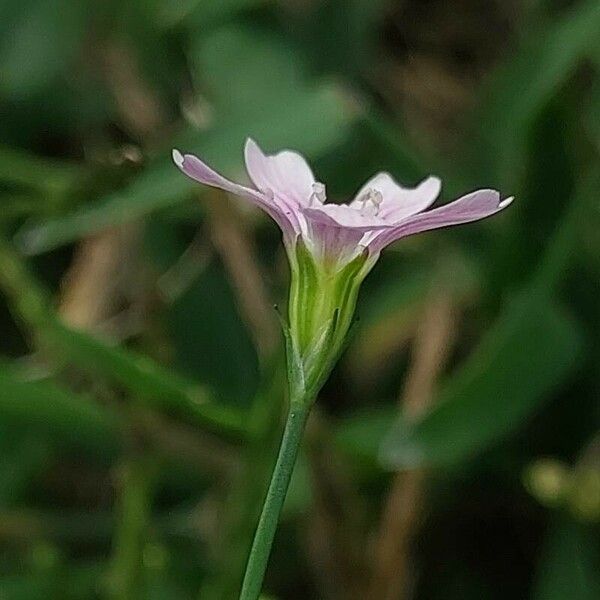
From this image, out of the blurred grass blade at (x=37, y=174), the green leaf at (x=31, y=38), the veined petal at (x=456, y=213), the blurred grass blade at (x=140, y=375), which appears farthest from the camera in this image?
the green leaf at (x=31, y=38)

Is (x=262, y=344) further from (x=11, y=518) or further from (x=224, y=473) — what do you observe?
(x=11, y=518)

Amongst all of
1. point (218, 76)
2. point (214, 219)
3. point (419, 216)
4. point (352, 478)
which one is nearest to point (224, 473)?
point (352, 478)

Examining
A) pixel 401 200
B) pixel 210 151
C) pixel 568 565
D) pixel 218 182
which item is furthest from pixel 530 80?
pixel 218 182

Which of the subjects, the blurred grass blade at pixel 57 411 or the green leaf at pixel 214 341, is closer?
the blurred grass blade at pixel 57 411

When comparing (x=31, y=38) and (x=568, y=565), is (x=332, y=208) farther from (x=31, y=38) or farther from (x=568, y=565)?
(x=31, y=38)

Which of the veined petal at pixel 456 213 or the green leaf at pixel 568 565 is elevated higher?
the green leaf at pixel 568 565

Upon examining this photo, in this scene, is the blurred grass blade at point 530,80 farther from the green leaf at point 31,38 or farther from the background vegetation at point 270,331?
the green leaf at point 31,38

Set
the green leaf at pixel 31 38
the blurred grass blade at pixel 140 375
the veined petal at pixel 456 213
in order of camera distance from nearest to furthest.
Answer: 1. the veined petal at pixel 456 213
2. the blurred grass blade at pixel 140 375
3. the green leaf at pixel 31 38

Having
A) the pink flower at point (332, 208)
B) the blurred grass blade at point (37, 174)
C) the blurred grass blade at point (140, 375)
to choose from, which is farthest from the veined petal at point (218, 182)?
the blurred grass blade at point (37, 174)

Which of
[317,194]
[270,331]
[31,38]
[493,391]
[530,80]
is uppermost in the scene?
[31,38]
